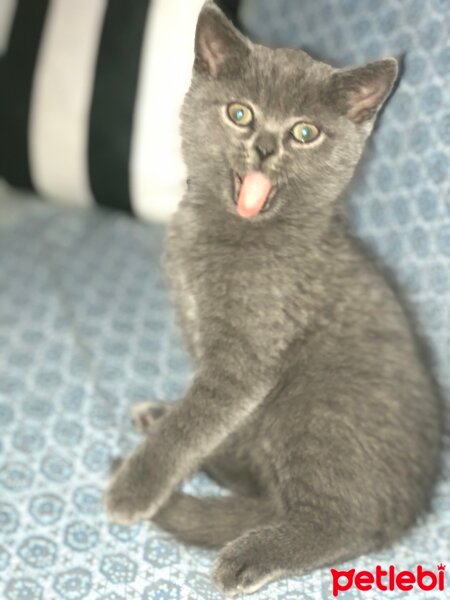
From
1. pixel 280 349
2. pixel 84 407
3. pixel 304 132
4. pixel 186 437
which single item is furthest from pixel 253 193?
pixel 84 407

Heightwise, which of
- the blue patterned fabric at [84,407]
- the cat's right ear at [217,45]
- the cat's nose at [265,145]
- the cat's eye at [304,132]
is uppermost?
the cat's right ear at [217,45]

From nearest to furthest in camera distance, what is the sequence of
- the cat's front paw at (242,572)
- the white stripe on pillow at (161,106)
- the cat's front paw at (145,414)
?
the cat's front paw at (242,572) → the cat's front paw at (145,414) → the white stripe on pillow at (161,106)

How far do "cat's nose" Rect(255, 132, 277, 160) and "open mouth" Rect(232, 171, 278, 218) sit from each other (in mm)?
24

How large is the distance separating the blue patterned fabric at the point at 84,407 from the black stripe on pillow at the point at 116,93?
159 millimetres

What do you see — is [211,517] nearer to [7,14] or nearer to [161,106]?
[161,106]

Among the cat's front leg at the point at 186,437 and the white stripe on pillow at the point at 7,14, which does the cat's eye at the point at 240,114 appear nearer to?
the cat's front leg at the point at 186,437

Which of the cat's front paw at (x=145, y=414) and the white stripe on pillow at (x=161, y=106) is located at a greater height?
the white stripe on pillow at (x=161, y=106)

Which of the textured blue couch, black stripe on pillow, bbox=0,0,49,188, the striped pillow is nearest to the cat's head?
the textured blue couch

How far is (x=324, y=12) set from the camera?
1222mm

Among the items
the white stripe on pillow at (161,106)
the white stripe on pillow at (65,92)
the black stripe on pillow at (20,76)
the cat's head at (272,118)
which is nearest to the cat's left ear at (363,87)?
the cat's head at (272,118)

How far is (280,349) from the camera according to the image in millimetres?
1022

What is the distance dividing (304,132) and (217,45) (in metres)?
0.16

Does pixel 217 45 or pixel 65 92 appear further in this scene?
pixel 65 92

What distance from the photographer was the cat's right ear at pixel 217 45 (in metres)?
0.94
